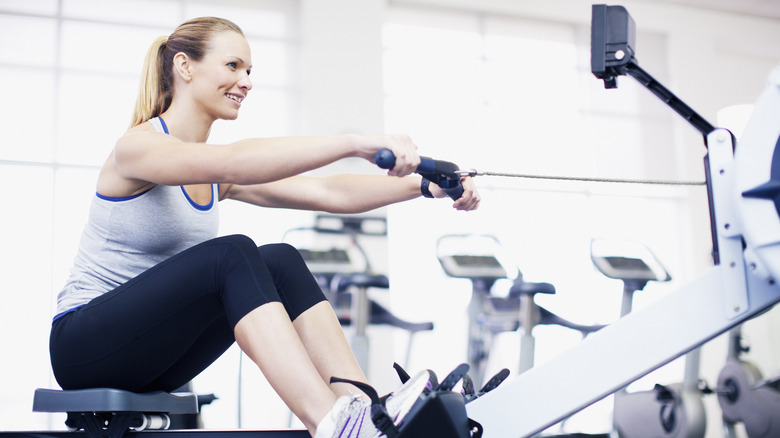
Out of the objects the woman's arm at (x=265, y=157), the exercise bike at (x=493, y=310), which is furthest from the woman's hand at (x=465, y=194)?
the exercise bike at (x=493, y=310)

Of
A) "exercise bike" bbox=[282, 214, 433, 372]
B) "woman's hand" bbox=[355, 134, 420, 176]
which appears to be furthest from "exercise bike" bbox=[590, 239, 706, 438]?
"woman's hand" bbox=[355, 134, 420, 176]

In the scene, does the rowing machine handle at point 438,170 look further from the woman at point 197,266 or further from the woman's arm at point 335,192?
the woman's arm at point 335,192

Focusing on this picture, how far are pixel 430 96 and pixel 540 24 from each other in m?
1.33

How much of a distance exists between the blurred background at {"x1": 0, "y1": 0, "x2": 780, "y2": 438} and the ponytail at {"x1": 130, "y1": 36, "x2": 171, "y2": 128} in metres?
2.88

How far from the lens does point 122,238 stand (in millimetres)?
1366

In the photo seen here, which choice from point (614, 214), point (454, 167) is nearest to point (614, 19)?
point (454, 167)

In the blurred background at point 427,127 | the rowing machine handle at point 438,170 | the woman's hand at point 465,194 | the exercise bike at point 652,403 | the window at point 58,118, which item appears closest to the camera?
the rowing machine handle at point 438,170

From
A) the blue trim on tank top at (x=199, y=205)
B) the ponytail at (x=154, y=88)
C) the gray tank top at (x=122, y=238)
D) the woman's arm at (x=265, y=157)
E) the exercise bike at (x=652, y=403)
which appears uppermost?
the ponytail at (x=154, y=88)

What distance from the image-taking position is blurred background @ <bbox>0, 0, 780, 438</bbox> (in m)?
5.01

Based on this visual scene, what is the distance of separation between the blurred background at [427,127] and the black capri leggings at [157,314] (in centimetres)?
314

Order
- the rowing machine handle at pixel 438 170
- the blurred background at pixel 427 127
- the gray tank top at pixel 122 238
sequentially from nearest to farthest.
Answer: the rowing machine handle at pixel 438 170, the gray tank top at pixel 122 238, the blurred background at pixel 427 127

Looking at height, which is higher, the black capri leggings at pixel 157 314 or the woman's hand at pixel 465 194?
the woman's hand at pixel 465 194

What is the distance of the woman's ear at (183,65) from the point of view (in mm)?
1518

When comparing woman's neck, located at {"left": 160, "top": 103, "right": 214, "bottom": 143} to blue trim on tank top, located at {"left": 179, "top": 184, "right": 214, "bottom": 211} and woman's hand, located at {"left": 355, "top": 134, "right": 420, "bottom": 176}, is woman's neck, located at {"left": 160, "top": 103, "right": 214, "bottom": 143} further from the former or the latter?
woman's hand, located at {"left": 355, "top": 134, "right": 420, "bottom": 176}
